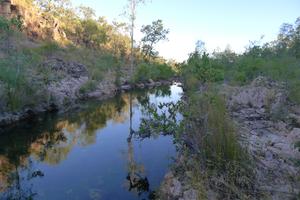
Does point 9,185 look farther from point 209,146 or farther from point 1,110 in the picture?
point 1,110

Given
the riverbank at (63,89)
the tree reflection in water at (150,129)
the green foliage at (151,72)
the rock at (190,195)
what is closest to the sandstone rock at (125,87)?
the riverbank at (63,89)

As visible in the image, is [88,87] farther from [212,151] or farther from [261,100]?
[212,151]

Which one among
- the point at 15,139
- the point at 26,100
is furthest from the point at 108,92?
the point at 15,139

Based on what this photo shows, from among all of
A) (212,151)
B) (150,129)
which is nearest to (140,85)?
(150,129)

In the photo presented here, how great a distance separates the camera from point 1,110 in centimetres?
1467

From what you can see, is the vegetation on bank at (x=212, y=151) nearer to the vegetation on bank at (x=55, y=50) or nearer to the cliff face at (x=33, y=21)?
the vegetation on bank at (x=55, y=50)

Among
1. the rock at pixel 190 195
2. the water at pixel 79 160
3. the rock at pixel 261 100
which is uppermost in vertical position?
the rock at pixel 261 100

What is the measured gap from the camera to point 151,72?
135 ft

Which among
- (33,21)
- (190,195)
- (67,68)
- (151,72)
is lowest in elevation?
(190,195)

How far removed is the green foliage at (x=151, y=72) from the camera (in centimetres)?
3759

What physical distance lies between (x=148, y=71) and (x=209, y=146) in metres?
32.7

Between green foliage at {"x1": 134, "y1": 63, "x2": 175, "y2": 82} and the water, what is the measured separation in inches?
850

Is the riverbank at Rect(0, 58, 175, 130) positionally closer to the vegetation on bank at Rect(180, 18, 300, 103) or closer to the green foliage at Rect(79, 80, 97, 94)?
the green foliage at Rect(79, 80, 97, 94)

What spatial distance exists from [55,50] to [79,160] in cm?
2480
